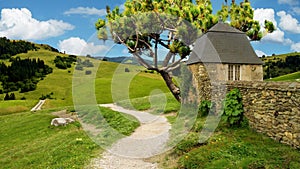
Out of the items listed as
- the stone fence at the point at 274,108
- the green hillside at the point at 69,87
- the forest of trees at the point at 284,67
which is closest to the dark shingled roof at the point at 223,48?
the stone fence at the point at 274,108

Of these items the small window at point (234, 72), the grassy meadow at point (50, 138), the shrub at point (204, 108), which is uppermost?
the small window at point (234, 72)

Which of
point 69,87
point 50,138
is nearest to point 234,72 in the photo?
point 50,138

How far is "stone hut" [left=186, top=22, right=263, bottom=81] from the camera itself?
69.1 feet

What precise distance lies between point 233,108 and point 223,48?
27.7 ft

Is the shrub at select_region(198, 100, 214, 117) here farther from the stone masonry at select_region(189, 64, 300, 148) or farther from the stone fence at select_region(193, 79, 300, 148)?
the stone fence at select_region(193, 79, 300, 148)

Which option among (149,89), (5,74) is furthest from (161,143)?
(5,74)

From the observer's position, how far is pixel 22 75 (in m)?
87.7

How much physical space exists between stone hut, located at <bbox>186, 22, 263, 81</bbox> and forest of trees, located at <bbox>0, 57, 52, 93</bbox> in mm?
65875

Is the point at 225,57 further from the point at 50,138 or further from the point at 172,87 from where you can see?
the point at 50,138

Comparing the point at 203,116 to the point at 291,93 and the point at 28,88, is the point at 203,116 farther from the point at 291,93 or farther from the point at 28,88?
the point at 28,88

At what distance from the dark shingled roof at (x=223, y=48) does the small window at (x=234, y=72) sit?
46 cm

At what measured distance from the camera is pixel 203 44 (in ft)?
73.8

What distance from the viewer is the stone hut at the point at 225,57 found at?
21.0m

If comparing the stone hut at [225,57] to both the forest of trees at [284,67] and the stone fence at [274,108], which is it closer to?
the stone fence at [274,108]
